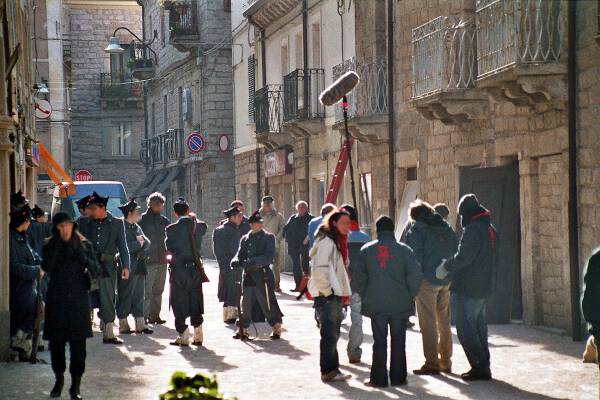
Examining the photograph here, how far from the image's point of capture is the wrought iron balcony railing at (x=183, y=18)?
1806 inches

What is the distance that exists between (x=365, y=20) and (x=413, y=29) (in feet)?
13.8

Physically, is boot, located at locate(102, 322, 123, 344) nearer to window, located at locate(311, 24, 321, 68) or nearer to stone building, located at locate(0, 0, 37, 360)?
stone building, located at locate(0, 0, 37, 360)

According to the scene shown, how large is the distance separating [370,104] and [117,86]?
123 feet

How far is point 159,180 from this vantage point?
171 ft

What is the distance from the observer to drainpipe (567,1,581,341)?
16531 millimetres

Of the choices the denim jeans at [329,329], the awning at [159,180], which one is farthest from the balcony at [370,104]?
the awning at [159,180]

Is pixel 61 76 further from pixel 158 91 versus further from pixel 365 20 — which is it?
pixel 365 20

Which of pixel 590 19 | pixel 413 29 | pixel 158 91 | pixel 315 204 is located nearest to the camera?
pixel 590 19

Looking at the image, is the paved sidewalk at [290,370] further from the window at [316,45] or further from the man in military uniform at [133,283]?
the window at [316,45]

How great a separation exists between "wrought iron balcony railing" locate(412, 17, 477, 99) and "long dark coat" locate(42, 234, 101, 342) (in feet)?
30.8

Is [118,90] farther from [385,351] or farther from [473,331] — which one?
[385,351]

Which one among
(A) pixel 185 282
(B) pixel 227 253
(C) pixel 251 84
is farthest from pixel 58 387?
(C) pixel 251 84

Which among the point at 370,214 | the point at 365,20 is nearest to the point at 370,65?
the point at 365,20

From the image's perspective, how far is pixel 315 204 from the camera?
3172 cm
